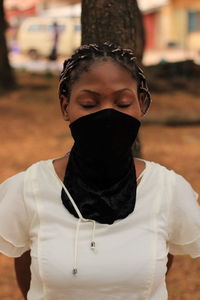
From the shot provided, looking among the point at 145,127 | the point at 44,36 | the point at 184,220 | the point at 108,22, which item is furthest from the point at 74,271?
the point at 44,36

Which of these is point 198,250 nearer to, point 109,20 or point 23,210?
point 23,210

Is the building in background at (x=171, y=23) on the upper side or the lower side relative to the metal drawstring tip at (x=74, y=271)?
lower

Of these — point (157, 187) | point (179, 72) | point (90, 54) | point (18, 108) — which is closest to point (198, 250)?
point (157, 187)

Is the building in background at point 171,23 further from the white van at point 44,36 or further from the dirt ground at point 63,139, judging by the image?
the dirt ground at point 63,139

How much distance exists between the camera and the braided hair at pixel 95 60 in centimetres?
169

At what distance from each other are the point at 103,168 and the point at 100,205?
4.8 inches

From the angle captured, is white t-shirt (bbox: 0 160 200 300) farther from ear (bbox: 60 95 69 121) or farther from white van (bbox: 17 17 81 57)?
white van (bbox: 17 17 81 57)

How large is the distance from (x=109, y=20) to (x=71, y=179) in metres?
1.85

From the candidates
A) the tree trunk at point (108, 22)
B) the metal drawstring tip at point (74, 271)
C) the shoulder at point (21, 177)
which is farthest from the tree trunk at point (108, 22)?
the metal drawstring tip at point (74, 271)

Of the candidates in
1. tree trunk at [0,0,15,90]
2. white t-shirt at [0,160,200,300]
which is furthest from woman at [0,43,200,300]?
tree trunk at [0,0,15,90]

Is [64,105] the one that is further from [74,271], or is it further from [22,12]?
[22,12]

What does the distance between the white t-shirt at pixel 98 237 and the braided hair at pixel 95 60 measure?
0.27 metres

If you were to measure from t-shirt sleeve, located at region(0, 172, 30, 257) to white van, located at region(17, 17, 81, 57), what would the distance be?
23807 millimetres

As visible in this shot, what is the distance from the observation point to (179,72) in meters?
15.2
